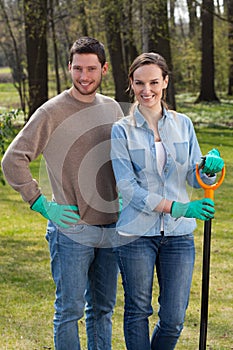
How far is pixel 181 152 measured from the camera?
3.65 m

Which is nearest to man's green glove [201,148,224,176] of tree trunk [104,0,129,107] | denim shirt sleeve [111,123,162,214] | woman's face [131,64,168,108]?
denim shirt sleeve [111,123,162,214]

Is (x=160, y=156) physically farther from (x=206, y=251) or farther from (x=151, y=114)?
(x=206, y=251)

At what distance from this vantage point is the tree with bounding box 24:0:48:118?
18.7m

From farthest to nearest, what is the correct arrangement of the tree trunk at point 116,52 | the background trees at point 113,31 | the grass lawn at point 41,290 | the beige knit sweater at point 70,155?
the tree trunk at point 116,52, the background trees at point 113,31, the grass lawn at point 41,290, the beige knit sweater at point 70,155

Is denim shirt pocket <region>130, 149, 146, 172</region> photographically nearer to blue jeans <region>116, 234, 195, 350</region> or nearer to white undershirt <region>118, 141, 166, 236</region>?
white undershirt <region>118, 141, 166, 236</region>

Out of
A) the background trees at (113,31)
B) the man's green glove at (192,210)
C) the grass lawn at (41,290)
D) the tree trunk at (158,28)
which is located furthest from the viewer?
the background trees at (113,31)

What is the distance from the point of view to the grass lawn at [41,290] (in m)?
4.95

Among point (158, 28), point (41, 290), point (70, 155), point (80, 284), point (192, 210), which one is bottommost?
point (41, 290)

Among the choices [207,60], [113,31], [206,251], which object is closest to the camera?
[206,251]

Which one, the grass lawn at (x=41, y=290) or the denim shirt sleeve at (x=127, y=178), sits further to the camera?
the grass lawn at (x=41, y=290)

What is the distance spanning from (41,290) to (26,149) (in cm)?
272

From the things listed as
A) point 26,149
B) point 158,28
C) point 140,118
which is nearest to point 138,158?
point 140,118

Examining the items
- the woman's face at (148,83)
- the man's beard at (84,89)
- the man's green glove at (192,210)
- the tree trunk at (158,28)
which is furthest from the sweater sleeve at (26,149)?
the tree trunk at (158,28)

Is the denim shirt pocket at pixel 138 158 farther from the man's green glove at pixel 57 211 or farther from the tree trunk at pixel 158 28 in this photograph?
the tree trunk at pixel 158 28
